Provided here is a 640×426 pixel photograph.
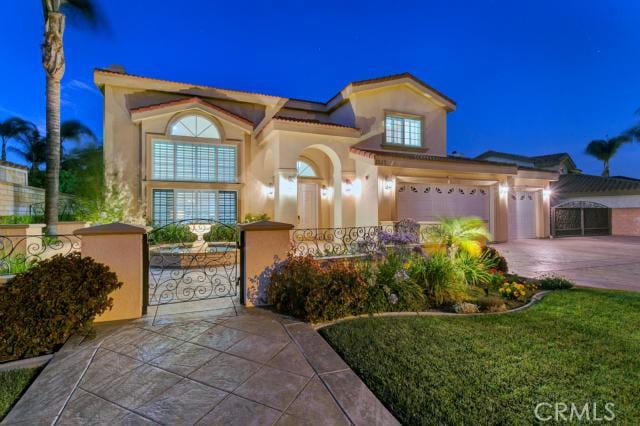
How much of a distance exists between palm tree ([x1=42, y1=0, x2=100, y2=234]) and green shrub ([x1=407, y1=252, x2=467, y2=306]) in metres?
12.2

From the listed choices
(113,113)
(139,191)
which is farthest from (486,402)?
(113,113)

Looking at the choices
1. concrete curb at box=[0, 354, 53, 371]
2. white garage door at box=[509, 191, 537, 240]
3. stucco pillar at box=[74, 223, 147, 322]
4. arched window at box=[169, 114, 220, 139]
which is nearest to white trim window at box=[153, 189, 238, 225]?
arched window at box=[169, 114, 220, 139]

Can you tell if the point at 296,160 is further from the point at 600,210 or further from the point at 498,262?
the point at 600,210

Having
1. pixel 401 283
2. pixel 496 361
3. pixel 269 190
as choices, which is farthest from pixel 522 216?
pixel 496 361

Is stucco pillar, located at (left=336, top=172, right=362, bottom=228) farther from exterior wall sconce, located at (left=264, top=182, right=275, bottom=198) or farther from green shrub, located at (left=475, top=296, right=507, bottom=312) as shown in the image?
green shrub, located at (left=475, top=296, right=507, bottom=312)

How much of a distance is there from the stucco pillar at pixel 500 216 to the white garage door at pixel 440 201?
17.9 inches

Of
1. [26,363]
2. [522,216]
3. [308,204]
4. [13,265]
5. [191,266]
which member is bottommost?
[26,363]

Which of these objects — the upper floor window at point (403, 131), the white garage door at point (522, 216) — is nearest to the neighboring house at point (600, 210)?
the white garage door at point (522, 216)

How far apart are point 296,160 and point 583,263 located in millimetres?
11671

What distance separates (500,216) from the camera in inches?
632

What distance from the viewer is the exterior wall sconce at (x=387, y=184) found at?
1367 centimetres

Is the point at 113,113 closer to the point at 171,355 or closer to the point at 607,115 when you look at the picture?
the point at 171,355

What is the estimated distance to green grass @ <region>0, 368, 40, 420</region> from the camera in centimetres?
297

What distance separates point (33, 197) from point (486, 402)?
58.0 ft
